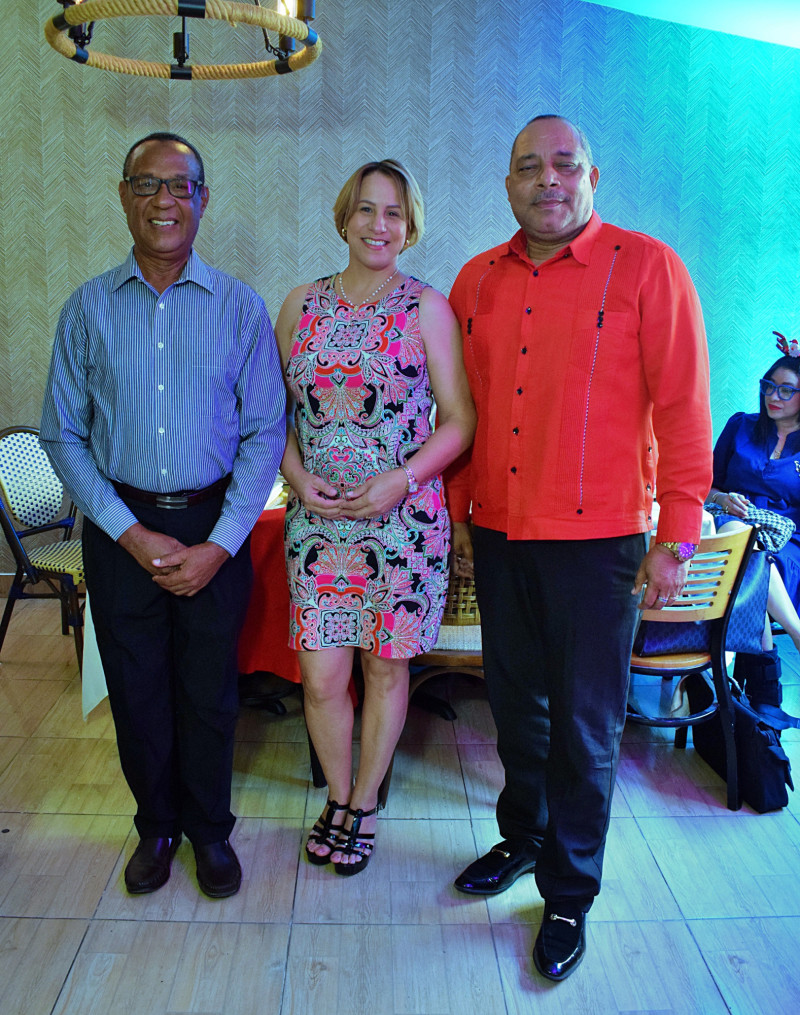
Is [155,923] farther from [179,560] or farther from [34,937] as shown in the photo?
[179,560]

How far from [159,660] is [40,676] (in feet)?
5.27

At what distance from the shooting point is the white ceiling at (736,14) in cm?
373

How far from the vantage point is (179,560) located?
1.92 meters

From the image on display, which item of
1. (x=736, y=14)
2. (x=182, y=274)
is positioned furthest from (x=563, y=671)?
(x=736, y=14)

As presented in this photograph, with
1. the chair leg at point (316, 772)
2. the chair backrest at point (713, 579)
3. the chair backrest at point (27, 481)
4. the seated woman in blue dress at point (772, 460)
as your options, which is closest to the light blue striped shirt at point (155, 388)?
the chair leg at point (316, 772)

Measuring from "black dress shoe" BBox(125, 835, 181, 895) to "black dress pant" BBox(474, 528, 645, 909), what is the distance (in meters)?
0.90

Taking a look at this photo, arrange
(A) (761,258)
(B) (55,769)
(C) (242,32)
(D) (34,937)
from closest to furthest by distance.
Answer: (D) (34,937) → (B) (55,769) → (C) (242,32) → (A) (761,258)

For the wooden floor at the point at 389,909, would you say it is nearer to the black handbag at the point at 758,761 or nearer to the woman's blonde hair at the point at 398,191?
the black handbag at the point at 758,761

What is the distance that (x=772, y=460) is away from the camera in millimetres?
3713

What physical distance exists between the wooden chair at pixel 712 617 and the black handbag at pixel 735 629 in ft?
0.08

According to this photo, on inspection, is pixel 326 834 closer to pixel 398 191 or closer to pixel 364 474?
pixel 364 474

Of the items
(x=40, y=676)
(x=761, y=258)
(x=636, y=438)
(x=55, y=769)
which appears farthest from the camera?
(x=761, y=258)

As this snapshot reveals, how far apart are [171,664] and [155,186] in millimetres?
1100

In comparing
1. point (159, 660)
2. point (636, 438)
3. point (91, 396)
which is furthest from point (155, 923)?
point (636, 438)
